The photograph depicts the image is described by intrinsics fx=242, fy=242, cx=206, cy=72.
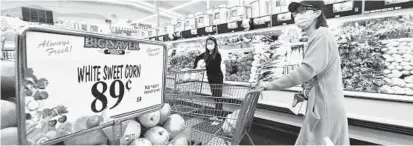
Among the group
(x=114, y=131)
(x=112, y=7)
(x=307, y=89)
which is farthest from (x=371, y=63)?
(x=112, y=7)

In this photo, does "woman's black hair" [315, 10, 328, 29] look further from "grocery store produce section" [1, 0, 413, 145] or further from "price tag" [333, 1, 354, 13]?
"price tag" [333, 1, 354, 13]

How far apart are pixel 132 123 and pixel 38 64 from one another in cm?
50

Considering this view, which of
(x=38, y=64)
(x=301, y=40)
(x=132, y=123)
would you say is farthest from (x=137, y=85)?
(x=301, y=40)

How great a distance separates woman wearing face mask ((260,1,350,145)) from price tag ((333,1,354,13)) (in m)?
1.57

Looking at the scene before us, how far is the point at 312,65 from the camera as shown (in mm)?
1612

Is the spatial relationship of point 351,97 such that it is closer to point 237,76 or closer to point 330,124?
point 330,124

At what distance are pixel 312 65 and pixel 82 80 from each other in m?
1.41

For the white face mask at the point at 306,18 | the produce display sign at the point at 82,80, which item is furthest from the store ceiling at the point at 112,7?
the produce display sign at the point at 82,80

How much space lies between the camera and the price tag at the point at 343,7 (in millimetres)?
2939

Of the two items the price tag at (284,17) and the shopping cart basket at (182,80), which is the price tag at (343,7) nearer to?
the price tag at (284,17)

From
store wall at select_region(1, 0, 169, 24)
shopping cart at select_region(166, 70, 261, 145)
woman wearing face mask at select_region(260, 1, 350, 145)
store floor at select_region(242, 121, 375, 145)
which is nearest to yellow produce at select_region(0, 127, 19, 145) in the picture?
shopping cart at select_region(166, 70, 261, 145)

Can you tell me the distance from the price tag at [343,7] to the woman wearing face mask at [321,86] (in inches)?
61.7

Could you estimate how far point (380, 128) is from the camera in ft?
8.79

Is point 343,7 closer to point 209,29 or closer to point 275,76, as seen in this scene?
point 275,76
